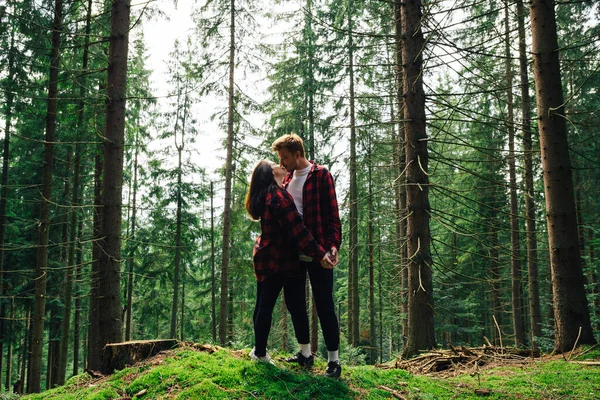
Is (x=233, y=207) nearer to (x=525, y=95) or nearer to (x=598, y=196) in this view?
(x=525, y=95)

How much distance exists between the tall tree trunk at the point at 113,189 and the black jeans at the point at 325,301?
10.8ft

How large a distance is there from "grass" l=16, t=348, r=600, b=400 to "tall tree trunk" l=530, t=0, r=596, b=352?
88cm

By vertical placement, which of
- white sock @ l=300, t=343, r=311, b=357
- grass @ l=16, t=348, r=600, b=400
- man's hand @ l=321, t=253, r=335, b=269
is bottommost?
grass @ l=16, t=348, r=600, b=400

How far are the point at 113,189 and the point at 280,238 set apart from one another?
327cm

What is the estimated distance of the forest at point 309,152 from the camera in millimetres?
5500

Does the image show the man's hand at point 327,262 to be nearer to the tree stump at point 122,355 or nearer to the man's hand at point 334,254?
the man's hand at point 334,254

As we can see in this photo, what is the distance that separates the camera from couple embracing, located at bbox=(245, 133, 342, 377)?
11.8 feet

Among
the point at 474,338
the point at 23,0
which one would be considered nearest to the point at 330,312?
the point at 23,0

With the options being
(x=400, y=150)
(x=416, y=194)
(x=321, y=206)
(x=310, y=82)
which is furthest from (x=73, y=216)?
(x=321, y=206)

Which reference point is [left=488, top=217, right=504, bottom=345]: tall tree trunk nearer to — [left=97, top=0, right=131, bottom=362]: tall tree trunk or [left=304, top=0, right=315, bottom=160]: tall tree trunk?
[left=97, top=0, right=131, bottom=362]: tall tree trunk

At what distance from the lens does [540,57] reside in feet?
17.9

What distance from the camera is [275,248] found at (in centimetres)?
371

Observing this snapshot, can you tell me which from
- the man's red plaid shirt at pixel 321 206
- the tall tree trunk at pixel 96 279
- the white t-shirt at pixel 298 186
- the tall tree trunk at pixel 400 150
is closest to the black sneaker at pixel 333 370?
the man's red plaid shirt at pixel 321 206

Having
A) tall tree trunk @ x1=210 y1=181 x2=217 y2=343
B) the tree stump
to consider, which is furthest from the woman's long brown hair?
tall tree trunk @ x1=210 y1=181 x2=217 y2=343
